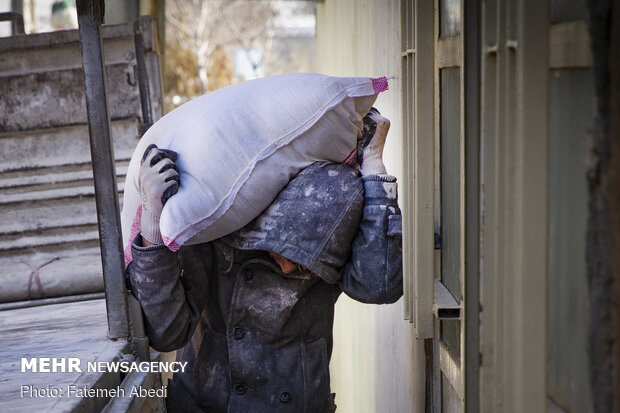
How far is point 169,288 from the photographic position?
2.28 m

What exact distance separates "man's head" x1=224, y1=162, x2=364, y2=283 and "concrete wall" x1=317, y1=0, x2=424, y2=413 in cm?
59

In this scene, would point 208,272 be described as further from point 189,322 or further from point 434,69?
point 434,69

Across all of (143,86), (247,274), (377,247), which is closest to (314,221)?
(377,247)

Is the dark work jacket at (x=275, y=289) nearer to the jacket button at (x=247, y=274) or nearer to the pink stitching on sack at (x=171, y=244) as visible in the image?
the jacket button at (x=247, y=274)

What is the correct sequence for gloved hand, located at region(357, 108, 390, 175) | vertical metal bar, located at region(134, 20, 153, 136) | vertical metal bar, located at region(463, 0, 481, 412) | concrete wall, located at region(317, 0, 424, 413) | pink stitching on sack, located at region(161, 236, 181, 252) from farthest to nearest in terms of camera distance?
vertical metal bar, located at region(134, 20, 153, 136) → concrete wall, located at region(317, 0, 424, 413) → gloved hand, located at region(357, 108, 390, 175) → pink stitching on sack, located at region(161, 236, 181, 252) → vertical metal bar, located at region(463, 0, 481, 412)

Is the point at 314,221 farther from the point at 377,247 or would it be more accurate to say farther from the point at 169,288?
the point at 169,288

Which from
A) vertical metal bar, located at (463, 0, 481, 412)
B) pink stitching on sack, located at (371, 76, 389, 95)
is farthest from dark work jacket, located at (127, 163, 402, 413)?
vertical metal bar, located at (463, 0, 481, 412)

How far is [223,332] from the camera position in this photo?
249 centimetres

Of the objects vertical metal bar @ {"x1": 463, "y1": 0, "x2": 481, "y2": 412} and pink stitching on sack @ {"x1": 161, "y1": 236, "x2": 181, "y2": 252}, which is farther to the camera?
pink stitching on sack @ {"x1": 161, "y1": 236, "x2": 181, "y2": 252}

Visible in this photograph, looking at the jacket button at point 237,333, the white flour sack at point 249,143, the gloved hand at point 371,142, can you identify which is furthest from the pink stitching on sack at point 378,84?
the jacket button at point 237,333

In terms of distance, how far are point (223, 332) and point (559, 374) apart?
135 centimetres

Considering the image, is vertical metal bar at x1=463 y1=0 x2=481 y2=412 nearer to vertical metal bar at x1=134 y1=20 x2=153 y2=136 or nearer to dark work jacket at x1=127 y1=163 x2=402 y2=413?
dark work jacket at x1=127 y1=163 x2=402 y2=413

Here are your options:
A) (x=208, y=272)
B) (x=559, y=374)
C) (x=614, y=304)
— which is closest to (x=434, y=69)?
(x=208, y=272)

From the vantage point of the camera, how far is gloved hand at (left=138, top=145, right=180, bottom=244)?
2131 millimetres
